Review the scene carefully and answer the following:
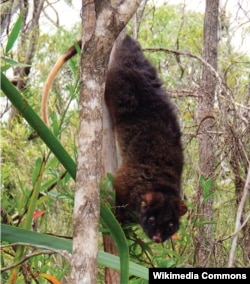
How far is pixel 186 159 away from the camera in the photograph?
165 inches

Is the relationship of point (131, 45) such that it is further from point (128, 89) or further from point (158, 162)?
point (158, 162)

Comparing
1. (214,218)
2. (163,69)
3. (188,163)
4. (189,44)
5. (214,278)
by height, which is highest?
(189,44)

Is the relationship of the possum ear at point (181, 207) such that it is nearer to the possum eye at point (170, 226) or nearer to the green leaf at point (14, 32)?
the possum eye at point (170, 226)

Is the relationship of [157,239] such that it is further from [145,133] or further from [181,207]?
[145,133]

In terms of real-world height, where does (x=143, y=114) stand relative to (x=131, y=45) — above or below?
below

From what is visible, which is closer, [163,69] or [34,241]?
[34,241]

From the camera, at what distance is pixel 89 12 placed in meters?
1.53

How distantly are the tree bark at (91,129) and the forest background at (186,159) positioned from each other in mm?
72

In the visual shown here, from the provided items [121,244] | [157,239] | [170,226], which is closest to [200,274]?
[157,239]

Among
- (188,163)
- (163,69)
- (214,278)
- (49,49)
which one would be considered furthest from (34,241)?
(49,49)

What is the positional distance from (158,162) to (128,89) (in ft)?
1.35

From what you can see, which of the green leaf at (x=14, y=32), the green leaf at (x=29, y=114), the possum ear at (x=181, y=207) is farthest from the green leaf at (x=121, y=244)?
the possum ear at (x=181, y=207)

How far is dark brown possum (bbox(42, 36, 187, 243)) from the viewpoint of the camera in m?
3.26

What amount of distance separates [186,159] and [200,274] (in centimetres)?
206
